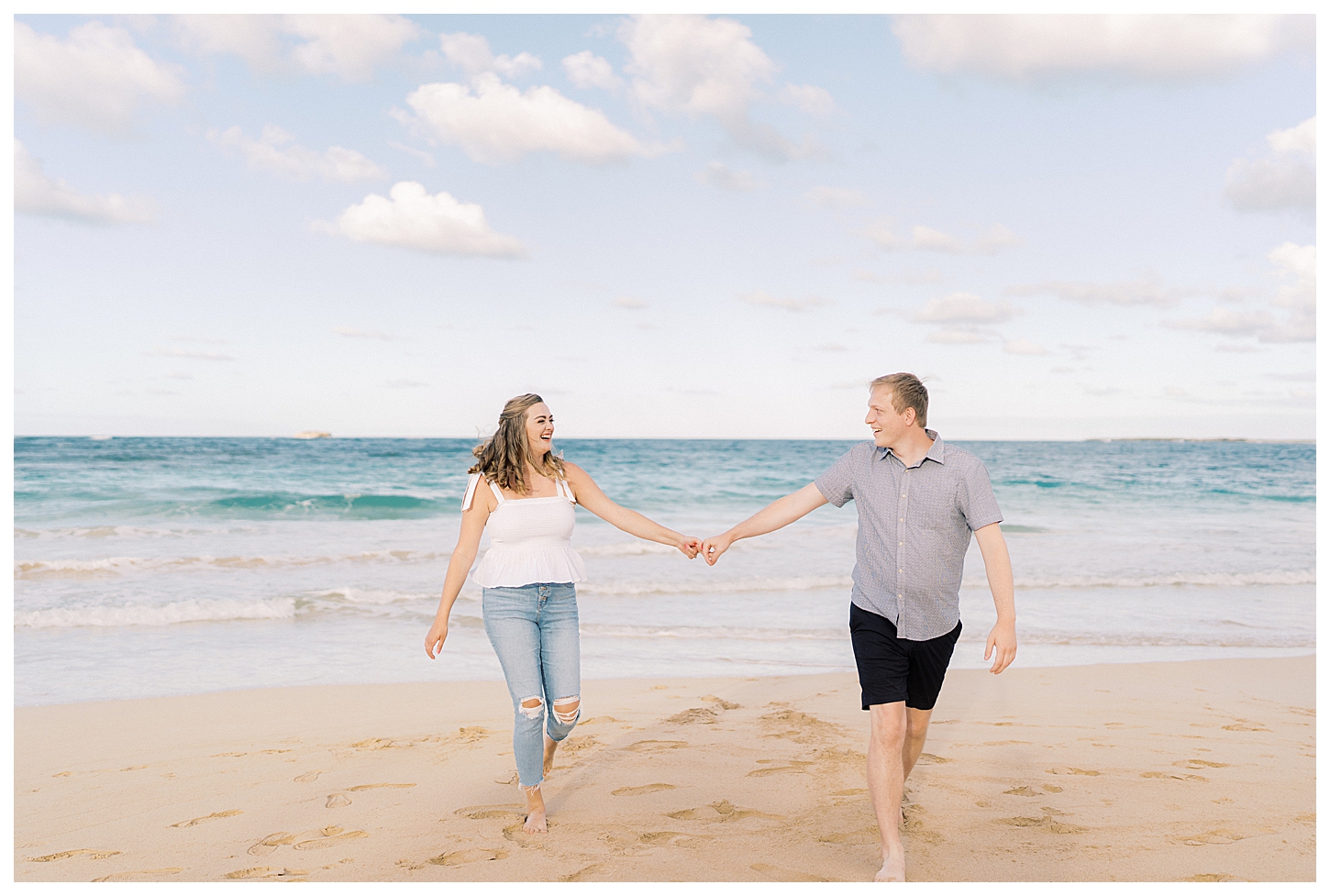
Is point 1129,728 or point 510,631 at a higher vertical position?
point 510,631

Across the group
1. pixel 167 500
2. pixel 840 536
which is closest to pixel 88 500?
pixel 167 500

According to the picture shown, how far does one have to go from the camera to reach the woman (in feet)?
13.2

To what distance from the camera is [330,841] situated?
399cm

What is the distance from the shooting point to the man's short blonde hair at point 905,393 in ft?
12.0

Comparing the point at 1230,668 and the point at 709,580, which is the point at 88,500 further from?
the point at 1230,668

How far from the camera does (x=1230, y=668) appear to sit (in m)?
7.85

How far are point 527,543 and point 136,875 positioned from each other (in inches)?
84.5

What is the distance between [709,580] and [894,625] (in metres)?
8.78

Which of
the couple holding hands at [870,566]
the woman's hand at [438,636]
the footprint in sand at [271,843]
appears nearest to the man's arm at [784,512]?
the couple holding hands at [870,566]

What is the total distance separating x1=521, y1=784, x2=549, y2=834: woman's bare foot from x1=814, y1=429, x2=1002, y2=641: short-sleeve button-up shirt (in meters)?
1.75

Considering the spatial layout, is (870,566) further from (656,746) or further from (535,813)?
(656,746)

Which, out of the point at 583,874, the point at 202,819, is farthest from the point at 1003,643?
the point at 202,819

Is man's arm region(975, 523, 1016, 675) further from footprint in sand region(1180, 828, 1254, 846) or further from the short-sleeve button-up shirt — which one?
footprint in sand region(1180, 828, 1254, 846)

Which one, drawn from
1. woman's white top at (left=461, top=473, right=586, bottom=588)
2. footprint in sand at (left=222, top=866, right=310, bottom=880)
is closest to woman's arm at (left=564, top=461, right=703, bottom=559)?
woman's white top at (left=461, top=473, right=586, bottom=588)
